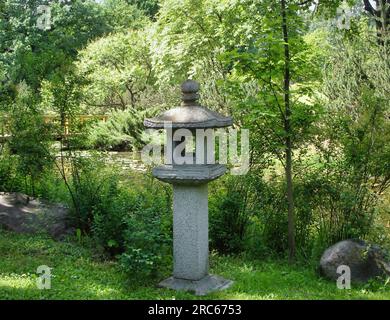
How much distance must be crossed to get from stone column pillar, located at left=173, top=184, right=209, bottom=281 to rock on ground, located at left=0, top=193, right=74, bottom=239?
8.03 ft

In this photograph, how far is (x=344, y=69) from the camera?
38.9 ft

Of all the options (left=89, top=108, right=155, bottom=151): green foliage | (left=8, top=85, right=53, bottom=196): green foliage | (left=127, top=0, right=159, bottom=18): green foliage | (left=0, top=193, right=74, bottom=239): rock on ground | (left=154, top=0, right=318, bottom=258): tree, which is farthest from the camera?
(left=127, top=0, right=159, bottom=18): green foliage

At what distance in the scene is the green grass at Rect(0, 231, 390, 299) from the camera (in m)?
4.93

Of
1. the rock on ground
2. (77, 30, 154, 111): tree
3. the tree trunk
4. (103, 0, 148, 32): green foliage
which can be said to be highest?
(103, 0, 148, 32): green foliage

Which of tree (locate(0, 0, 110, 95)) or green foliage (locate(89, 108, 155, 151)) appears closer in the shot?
green foliage (locate(89, 108, 155, 151))

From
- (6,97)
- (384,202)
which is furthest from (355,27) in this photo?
(6,97)

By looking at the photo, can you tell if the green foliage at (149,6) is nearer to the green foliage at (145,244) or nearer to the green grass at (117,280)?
the green grass at (117,280)

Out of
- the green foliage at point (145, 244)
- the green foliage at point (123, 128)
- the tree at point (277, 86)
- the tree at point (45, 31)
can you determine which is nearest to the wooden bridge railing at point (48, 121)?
the green foliage at point (145, 244)

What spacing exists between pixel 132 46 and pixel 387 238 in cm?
1622

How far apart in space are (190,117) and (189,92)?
12.4 inches

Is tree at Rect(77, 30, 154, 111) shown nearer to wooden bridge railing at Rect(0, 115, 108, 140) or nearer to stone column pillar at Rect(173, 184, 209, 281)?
wooden bridge railing at Rect(0, 115, 108, 140)

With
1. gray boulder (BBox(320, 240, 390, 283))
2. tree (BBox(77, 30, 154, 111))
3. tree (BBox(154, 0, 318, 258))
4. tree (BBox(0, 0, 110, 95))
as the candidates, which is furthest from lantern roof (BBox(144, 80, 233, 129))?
tree (BBox(0, 0, 110, 95))

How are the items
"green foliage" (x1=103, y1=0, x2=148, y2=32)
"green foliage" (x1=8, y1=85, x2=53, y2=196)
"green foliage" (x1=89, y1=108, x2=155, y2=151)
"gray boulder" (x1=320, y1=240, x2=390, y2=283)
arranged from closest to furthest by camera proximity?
1. "gray boulder" (x1=320, y1=240, x2=390, y2=283)
2. "green foliage" (x1=8, y1=85, x2=53, y2=196)
3. "green foliage" (x1=89, y1=108, x2=155, y2=151)
4. "green foliage" (x1=103, y1=0, x2=148, y2=32)

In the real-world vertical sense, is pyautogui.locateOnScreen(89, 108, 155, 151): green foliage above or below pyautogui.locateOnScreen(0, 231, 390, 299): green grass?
above
